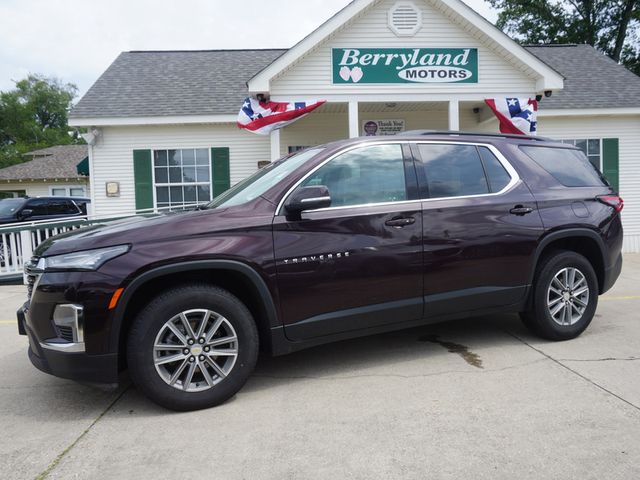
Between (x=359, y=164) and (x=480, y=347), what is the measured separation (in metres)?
2.05

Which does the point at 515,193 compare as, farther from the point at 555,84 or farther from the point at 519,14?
the point at 519,14

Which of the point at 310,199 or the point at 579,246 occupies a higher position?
the point at 310,199

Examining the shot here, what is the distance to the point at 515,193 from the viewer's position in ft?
13.7

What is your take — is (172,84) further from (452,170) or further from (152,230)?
(152,230)

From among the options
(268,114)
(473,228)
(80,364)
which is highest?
Answer: (268,114)

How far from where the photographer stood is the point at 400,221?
3.72m

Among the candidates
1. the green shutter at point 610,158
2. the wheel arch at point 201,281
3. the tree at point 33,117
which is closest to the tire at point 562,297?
the wheel arch at point 201,281

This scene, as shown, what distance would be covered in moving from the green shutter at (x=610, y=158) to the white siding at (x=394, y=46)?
3341 mm

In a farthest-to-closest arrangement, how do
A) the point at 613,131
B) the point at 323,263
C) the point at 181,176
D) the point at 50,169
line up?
the point at 50,169 → the point at 613,131 → the point at 181,176 → the point at 323,263

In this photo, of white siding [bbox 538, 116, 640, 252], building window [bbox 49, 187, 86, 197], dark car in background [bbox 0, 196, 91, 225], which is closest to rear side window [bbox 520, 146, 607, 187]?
white siding [bbox 538, 116, 640, 252]

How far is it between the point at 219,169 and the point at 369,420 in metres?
9.36

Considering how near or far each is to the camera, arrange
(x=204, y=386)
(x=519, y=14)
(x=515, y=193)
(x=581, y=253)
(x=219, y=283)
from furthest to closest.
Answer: (x=519, y=14)
(x=581, y=253)
(x=515, y=193)
(x=219, y=283)
(x=204, y=386)

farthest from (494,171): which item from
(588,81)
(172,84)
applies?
(588,81)

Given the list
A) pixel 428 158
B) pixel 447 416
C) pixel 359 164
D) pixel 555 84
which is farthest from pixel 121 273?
pixel 555 84
